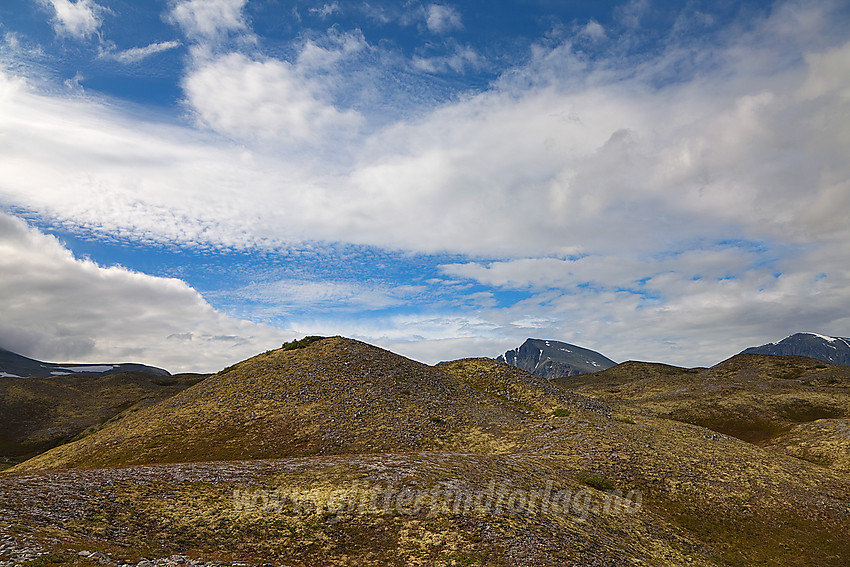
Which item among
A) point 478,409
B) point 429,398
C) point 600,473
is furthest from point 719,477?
point 429,398

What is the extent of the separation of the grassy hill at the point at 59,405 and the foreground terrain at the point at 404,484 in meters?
40.7

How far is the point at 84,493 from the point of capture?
2242 cm

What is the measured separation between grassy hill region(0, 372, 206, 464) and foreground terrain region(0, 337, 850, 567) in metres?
40.7

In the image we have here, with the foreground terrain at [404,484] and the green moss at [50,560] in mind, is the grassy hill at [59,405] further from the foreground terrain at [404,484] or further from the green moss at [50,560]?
the green moss at [50,560]

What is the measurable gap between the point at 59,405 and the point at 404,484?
12921cm

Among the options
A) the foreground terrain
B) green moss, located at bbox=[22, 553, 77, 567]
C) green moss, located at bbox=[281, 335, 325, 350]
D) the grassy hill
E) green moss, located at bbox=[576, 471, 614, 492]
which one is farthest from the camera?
the grassy hill

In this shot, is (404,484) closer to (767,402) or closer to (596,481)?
(596,481)

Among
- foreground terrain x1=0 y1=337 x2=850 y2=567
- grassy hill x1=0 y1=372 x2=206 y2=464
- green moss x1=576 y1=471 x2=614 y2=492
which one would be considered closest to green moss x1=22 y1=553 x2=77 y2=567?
foreground terrain x1=0 y1=337 x2=850 y2=567

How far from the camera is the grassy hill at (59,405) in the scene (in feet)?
284

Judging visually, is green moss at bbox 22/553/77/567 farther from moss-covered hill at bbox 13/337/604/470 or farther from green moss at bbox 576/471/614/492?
green moss at bbox 576/471/614/492

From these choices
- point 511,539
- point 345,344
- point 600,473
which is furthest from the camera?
point 345,344

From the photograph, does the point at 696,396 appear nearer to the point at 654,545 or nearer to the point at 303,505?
the point at 654,545

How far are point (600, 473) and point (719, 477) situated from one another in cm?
1059

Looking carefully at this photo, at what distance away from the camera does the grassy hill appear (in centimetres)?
8669
